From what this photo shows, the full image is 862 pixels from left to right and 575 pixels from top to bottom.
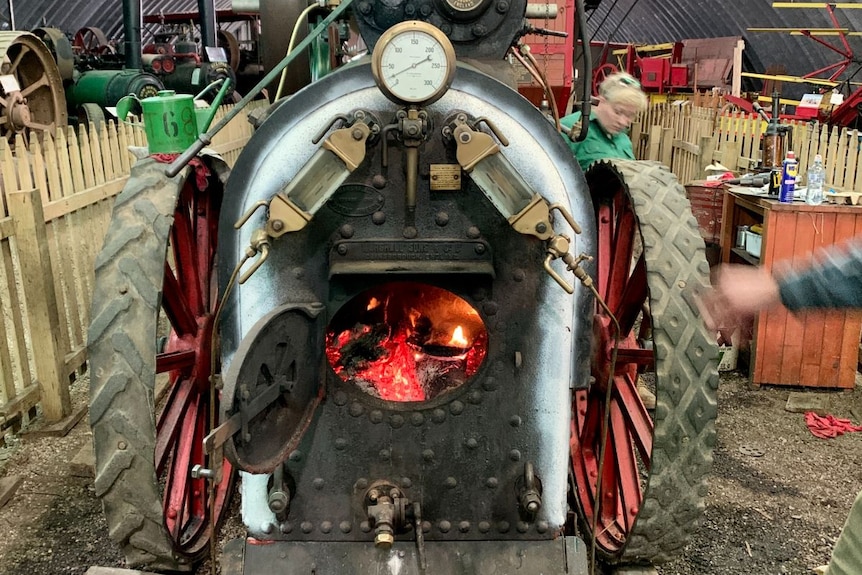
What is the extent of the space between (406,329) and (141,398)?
85 centimetres

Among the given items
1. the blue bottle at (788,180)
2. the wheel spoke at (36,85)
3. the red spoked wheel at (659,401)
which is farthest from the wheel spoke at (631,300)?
the wheel spoke at (36,85)

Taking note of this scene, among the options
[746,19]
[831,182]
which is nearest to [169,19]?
[746,19]

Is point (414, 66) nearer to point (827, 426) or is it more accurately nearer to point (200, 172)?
point (200, 172)

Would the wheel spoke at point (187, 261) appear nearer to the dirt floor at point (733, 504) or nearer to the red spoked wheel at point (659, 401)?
the dirt floor at point (733, 504)

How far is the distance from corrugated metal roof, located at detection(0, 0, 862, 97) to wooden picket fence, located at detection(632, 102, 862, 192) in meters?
5.93

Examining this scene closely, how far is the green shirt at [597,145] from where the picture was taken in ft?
15.7

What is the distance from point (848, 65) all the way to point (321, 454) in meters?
Result: 17.1

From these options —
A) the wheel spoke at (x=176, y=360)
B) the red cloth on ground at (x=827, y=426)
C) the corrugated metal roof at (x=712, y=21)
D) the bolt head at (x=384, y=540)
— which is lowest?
the red cloth on ground at (x=827, y=426)

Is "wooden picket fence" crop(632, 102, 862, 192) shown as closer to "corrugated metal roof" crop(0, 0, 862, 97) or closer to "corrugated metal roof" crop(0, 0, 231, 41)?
"corrugated metal roof" crop(0, 0, 862, 97)

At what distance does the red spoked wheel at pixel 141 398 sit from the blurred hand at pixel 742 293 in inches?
53.9

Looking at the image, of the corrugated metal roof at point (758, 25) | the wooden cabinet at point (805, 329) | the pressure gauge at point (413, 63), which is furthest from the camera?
the corrugated metal roof at point (758, 25)

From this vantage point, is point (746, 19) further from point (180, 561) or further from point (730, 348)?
point (180, 561)

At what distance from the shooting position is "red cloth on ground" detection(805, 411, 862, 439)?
4574mm

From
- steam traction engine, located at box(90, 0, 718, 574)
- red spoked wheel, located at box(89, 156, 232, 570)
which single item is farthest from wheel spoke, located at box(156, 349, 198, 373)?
steam traction engine, located at box(90, 0, 718, 574)
